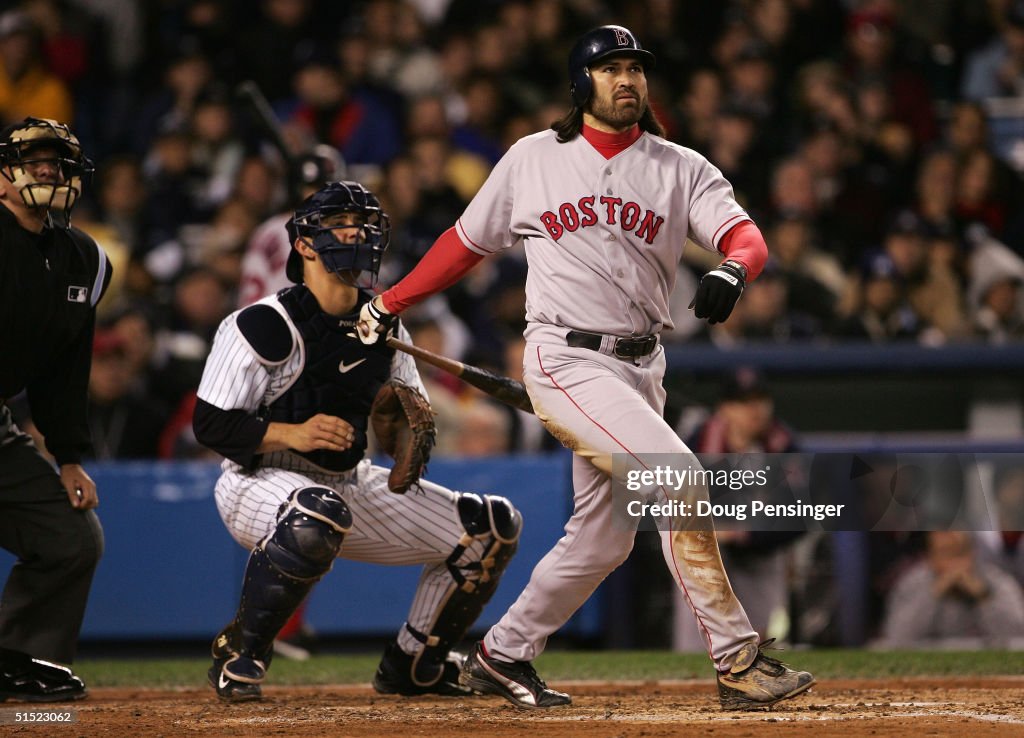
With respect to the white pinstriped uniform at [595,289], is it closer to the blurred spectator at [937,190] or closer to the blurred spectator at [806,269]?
the blurred spectator at [806,269]

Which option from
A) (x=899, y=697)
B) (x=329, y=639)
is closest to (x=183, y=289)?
(x=329, y=639)

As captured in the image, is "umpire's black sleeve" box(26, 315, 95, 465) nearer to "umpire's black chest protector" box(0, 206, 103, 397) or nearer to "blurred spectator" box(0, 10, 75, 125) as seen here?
"umpire's black chest protector" box(0, 206, 103, 397)

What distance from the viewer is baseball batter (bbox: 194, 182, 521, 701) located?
4973 mm

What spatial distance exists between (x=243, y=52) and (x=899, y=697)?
811 centimetres

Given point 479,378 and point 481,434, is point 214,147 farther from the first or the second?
point 479,378

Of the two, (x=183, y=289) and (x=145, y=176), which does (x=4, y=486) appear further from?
(x=145, y=176)

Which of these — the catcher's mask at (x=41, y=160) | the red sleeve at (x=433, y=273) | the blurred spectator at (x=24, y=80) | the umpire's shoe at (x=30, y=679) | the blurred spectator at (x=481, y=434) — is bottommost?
the umpire's shoe at (x=30, y=679)

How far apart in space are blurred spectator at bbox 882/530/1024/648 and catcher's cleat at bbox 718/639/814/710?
3109mm

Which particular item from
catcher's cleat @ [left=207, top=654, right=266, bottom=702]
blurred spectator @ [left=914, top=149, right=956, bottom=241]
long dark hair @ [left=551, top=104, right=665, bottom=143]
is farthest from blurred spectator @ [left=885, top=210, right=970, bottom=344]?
catcher's cleat @ [left=207, top=654, right=266, bottom=702]

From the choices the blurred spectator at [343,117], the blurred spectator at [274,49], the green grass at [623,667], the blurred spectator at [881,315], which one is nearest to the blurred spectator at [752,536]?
the green grass at [623,667]

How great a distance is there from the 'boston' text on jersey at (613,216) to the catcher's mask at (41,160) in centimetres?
176

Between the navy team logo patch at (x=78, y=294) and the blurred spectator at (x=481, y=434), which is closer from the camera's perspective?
the navy team logo patch at (x=78, y=294)

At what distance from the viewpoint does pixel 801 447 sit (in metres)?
7.67

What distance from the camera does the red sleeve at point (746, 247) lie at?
4.55 metres
